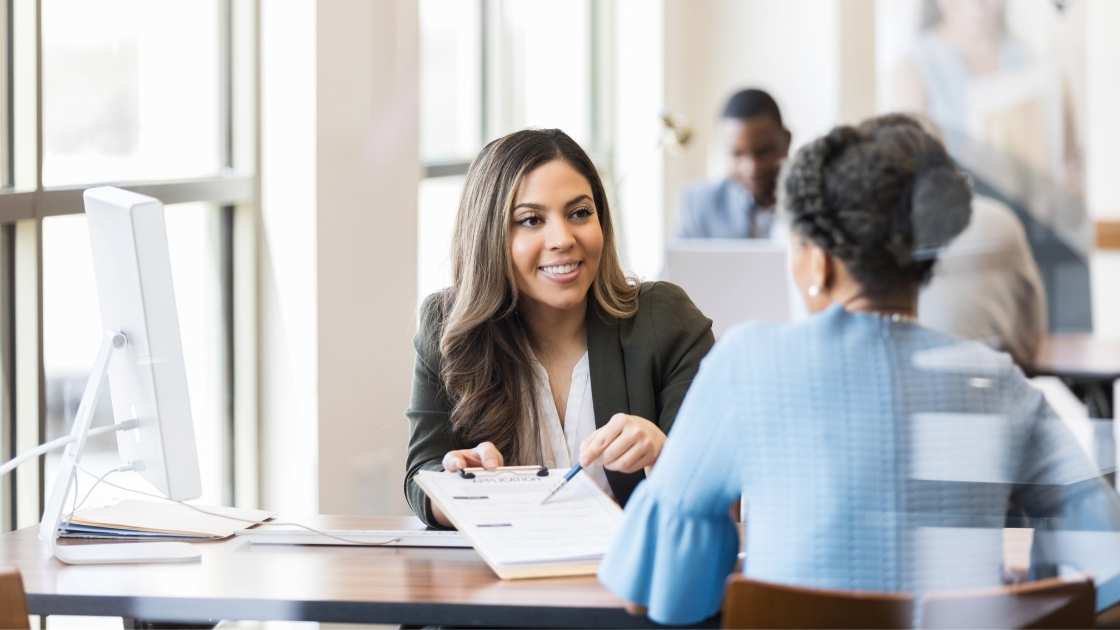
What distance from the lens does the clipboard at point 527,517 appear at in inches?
56.6

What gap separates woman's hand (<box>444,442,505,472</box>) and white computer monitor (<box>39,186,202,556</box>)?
0.32m

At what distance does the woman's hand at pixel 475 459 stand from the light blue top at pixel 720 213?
40.2 inches

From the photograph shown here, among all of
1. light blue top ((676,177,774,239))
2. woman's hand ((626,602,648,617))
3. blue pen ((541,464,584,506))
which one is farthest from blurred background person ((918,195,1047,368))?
light blue top ((676,177,774,239))

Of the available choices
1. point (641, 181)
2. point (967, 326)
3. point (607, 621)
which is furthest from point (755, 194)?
point (641, 181)

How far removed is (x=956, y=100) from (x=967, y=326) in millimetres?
705

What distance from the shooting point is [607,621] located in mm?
1325

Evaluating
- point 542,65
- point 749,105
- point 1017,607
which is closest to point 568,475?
point 1017,607

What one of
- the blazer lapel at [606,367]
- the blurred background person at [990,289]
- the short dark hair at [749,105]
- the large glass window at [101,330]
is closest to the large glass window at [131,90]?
the large glass window at [101,330]

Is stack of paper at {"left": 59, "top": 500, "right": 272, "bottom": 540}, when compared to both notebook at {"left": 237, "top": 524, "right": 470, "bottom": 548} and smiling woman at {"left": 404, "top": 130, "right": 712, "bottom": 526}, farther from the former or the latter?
smiling woman at {"left": 404, "top": 130, "right": 712, "bottom": 526}

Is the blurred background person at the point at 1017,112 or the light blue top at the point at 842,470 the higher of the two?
the blurred background person at the point at 1017,112

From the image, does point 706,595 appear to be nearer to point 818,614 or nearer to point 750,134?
point 818,614

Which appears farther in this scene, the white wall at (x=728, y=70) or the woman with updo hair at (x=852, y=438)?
the white wall at (x=728, y=70)

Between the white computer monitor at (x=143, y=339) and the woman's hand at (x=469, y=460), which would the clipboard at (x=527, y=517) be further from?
the white computer monitor at (x=143, y=339)

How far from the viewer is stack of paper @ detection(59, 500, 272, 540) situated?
1679 millimetres
